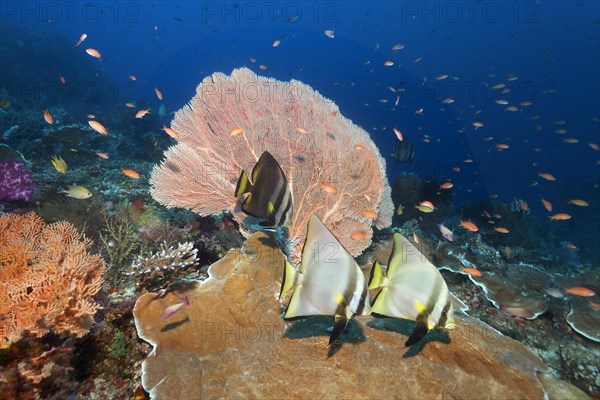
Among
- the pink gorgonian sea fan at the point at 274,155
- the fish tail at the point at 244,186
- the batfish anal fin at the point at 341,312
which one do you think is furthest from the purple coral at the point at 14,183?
the batfish anal fin at the point at 341,312

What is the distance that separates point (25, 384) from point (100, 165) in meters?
9.83

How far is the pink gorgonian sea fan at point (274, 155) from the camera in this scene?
4504 mm

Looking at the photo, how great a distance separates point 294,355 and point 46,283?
90.3 inches

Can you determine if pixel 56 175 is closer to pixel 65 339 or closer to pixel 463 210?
pixel 65 339

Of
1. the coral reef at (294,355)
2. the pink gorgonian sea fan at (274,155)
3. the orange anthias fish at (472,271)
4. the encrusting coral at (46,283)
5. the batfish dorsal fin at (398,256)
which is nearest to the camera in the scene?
the batfish dorsal fin at (398,256)

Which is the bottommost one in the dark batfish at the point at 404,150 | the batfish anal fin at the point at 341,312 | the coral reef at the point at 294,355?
the coral reef at the point at 294,355

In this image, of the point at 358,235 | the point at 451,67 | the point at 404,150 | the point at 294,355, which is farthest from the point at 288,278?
the point at 451,67

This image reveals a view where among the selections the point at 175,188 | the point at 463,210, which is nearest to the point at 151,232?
the point at 175,188

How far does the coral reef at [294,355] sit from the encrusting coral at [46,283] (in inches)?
23.4

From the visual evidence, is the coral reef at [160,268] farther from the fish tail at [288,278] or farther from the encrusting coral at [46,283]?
the fish tail at [288,278]

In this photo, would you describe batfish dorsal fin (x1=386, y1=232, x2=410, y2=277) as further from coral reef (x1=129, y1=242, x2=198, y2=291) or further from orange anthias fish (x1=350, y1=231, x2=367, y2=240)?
coral reef (x1=129, y1=242, x2=198, y2=291)

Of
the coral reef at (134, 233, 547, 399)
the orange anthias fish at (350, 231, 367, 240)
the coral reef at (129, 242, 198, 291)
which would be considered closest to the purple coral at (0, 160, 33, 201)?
the coral reef at (129, 242, 198, 291)

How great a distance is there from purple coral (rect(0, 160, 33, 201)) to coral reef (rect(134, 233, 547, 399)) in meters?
4.90

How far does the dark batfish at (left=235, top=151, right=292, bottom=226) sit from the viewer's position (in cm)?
270
